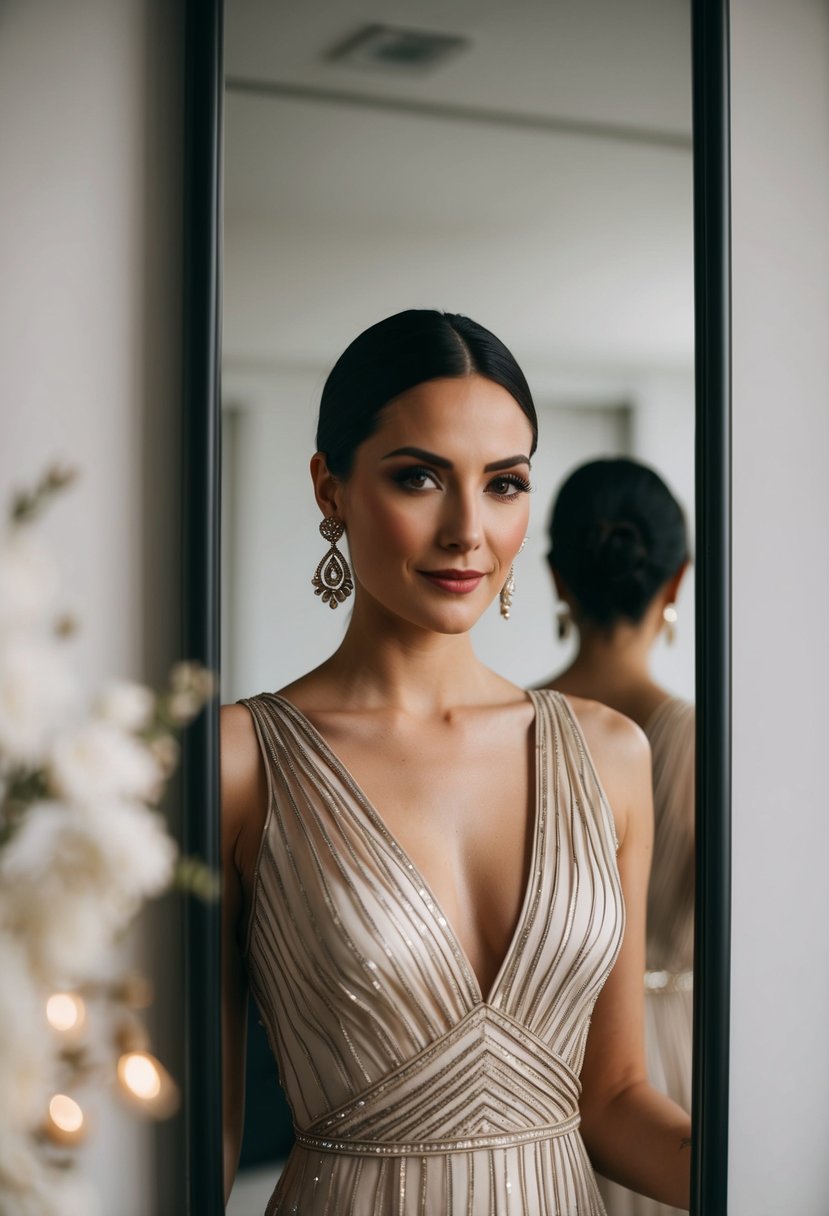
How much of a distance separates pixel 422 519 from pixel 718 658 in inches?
14.1

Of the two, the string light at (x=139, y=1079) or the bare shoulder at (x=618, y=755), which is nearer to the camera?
the string light at (x=139, y=1079)

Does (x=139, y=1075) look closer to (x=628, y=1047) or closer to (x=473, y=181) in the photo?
(x=628, y=1047)

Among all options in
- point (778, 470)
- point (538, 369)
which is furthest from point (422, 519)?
point (778, 470)

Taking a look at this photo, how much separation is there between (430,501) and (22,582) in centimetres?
58

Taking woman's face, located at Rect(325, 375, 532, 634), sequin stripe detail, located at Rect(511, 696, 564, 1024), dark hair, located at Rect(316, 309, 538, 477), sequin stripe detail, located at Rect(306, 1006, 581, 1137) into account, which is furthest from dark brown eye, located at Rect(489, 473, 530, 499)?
sequin stripe detail, located at Rect(306, 1006, 581, 1137)

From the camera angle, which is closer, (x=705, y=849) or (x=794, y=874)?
(x=705, y=849)

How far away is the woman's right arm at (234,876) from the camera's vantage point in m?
1.08

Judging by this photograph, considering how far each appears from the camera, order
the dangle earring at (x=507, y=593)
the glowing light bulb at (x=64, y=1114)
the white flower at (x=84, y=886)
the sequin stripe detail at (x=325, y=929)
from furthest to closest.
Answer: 1. the dangle earring at (x=507, y=593)
2. the sequin stripe detail at (x=325, y=929)
3. the glowing light bulb at (x=64, y=1114)
4. the white flower at (x=84, y=886)

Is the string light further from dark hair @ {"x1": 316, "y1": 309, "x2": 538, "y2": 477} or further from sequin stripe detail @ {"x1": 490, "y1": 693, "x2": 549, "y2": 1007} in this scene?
dark hair @ {"x1": 316, "y1": 309, "x2": 538, "y2": 477}

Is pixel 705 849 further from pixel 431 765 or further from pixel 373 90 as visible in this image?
pixel 373 90

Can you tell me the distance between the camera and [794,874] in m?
1.36

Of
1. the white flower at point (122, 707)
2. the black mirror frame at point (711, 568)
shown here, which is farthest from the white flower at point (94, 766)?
the black mirror frame at point (711, 568)

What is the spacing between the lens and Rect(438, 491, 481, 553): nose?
112 centimetres

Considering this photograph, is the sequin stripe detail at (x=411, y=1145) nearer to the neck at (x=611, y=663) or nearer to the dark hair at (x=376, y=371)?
the neck at (x=611, y=663)
